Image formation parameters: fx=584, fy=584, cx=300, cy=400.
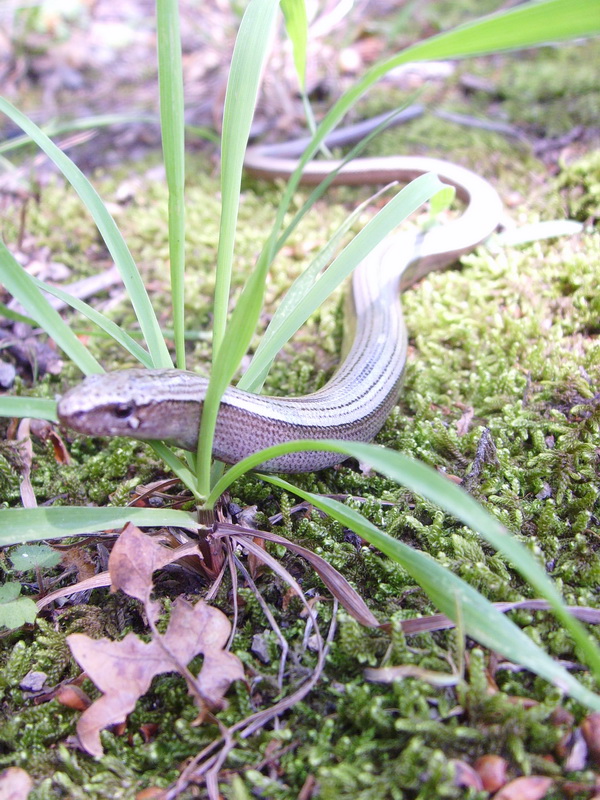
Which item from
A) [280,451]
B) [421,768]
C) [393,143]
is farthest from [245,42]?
[393,143]

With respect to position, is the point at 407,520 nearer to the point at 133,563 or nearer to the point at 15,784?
the point at 133,563

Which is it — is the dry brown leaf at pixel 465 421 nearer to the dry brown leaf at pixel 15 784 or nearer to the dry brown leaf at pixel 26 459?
the dry brown leaf at pixel 26 459

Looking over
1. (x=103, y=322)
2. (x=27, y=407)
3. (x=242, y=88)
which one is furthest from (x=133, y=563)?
(x=242, y=88)

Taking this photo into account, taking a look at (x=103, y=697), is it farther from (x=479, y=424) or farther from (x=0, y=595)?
(x=479, y=424)

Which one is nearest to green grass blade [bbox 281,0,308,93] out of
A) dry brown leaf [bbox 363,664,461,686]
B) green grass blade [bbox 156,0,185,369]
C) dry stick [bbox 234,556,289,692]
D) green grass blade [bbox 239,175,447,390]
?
green grass blade [bbox 156,0,185,369]

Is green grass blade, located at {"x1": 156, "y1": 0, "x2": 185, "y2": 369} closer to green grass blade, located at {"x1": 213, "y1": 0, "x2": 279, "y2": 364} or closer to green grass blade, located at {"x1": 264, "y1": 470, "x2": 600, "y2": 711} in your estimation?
green grass blade, located at {"x1": 213, "y1": 0, "x2": 279, "y2": 364}

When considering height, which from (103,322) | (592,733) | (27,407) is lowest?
(592,733)
